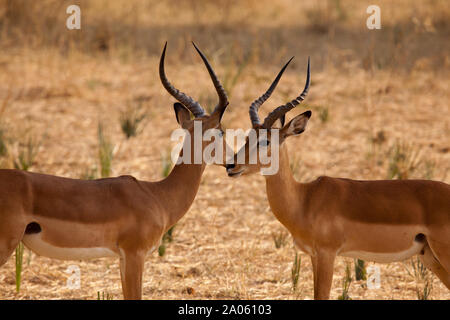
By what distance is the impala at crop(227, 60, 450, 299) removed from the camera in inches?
188

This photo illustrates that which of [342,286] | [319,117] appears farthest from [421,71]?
[342,286]

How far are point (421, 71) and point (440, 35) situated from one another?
73.1 inches

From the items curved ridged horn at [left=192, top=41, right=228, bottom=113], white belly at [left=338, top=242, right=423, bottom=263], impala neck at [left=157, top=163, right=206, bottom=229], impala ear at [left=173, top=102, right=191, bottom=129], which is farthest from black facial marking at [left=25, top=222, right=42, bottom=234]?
white belly at [left=338, top=242, right=423, bottom=263]

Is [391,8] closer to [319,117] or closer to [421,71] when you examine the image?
[421,71]

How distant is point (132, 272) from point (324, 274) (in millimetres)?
1285

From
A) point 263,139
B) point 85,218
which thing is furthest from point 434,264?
point 85,218

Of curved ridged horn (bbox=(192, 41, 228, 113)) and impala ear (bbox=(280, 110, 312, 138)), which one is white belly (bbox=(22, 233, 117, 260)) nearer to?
curved ridged horn (bbox=(192, 41, 228, 113))

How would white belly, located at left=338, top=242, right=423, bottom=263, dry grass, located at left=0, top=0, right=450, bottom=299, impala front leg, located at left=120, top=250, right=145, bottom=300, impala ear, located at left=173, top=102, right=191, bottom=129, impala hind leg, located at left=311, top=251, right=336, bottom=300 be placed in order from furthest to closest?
dry grass, located at left=0, top=0, right=450, bottom=299, impala ear, located at left=173, top=102, right=191, bottom=129, white belly, located at left=338, top=242, right=423, bottom=263, impala hind leg, located at left=311, top=251, right=336, bottom=300, impala front leg, located at left=120, top=250, right=145, bottom=300

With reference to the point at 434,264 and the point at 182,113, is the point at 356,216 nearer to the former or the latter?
the point at 434,264

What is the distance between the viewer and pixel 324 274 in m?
4.75

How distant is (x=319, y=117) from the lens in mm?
9977

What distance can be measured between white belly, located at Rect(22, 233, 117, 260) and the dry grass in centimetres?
62

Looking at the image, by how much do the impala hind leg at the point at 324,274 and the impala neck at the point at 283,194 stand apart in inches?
13.3

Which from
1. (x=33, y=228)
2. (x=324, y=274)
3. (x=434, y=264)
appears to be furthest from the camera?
(x=434, y=264)
